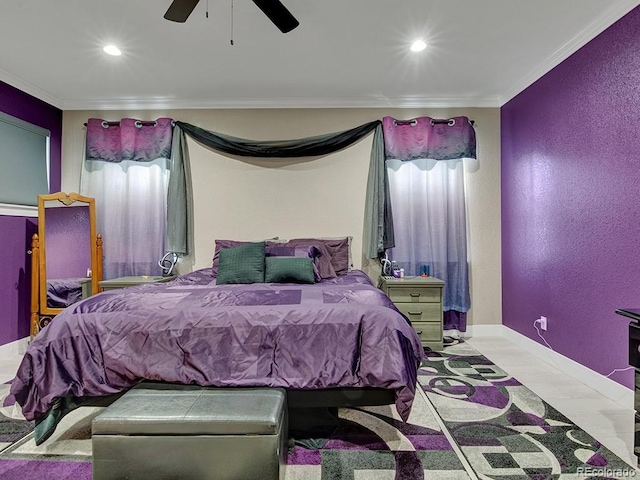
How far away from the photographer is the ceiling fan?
1954 mm

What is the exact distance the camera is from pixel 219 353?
188 centimetres

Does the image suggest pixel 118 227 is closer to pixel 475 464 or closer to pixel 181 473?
pixel 181 473

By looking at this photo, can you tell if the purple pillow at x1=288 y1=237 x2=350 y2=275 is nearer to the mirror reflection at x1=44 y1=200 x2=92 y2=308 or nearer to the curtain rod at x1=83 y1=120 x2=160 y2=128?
the curtain rod at x1=83 y1=120 x2=160 y2=128

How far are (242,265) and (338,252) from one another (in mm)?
970

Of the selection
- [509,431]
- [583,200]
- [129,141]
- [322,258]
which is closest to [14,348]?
[129,141]

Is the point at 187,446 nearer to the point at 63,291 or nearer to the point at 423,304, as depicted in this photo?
the point at 423,304

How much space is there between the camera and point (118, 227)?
12.9 ft

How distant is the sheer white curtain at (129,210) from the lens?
3938 millimetres

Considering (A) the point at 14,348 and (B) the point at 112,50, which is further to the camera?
(A) the point at 14,348

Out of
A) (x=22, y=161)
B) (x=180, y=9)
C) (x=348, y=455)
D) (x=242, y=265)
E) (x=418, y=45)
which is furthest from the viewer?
(x=22, y=161)

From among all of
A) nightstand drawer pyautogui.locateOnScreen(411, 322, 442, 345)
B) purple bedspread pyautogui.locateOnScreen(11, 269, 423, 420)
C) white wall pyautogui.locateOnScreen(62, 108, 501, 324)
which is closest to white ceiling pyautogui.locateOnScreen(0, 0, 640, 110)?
white wall pyautogui.locateOnScreen(62, 108, 501, 324)

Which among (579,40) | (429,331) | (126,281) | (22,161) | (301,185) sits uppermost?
(579,40)

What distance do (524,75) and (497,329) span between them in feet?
8.37

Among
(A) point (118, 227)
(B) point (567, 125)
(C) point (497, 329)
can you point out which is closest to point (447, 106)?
(B) point (567, 125)
